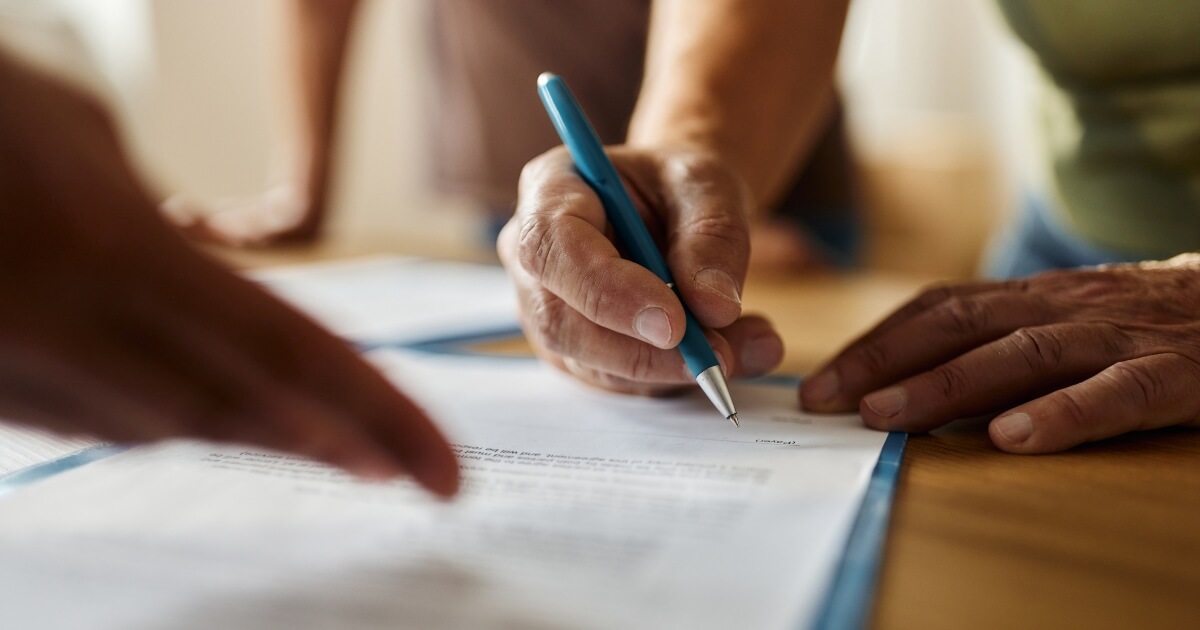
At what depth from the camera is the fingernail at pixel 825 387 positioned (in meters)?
0.51

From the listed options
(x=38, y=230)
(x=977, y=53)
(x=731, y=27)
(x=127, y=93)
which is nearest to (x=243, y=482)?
(x=38, y=230)

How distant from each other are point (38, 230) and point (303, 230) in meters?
1.19

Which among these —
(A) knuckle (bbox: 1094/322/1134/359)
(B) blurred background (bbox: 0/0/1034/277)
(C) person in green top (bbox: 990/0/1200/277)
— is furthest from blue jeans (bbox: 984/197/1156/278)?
(B) blurred background (bbox: 0/0/1034/277)

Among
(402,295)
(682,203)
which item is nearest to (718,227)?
(682,203)

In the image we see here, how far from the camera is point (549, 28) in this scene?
4.11 ft

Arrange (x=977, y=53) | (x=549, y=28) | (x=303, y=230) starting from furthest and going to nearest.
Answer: (x=977, y=53)
(x=303, y=230)
(x=549, y=28)

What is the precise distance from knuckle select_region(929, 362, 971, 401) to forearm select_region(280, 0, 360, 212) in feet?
3.72

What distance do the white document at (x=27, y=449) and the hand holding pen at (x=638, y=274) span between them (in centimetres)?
25

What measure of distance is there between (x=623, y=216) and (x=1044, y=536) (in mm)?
278

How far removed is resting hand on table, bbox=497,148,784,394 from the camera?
47cm

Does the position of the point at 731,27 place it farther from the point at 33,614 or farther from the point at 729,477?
the point at 33,614

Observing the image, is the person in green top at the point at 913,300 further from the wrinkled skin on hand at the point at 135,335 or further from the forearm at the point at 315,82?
the forearm at the point at 315,82

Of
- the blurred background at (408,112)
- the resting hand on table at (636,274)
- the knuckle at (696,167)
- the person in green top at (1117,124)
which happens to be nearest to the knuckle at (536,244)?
the resting hand on table at (636,274)

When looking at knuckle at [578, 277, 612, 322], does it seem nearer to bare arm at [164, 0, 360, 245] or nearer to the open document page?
the open document page
